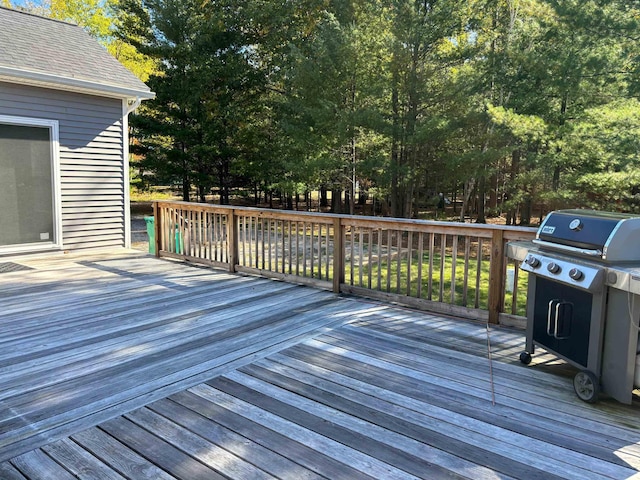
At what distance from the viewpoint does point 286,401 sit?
223cm

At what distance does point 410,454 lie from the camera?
1.80m

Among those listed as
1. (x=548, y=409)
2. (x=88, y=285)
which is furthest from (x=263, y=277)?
(x=548, y=409)

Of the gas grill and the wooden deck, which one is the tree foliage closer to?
the gas grill

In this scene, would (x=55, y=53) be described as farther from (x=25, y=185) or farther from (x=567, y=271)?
(x=567, y=271)

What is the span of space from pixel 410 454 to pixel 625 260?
4.49ft

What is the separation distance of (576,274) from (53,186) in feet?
21.5

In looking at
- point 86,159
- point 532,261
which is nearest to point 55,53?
point 86,159

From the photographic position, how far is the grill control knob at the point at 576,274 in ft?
7.13

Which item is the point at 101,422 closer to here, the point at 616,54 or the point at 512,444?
the point at 512,444

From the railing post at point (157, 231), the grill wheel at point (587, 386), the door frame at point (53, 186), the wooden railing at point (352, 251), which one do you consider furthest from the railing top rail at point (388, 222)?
the door frame at point (53, 186)

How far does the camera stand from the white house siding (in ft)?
19.9

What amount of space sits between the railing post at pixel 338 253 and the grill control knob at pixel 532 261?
2083 mm

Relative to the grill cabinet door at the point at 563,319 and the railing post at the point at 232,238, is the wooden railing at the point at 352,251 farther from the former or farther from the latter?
the grill cabinet door at the point at 563,319

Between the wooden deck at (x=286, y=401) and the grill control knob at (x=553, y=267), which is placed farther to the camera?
the grill control knob at (x=553, y=267)
